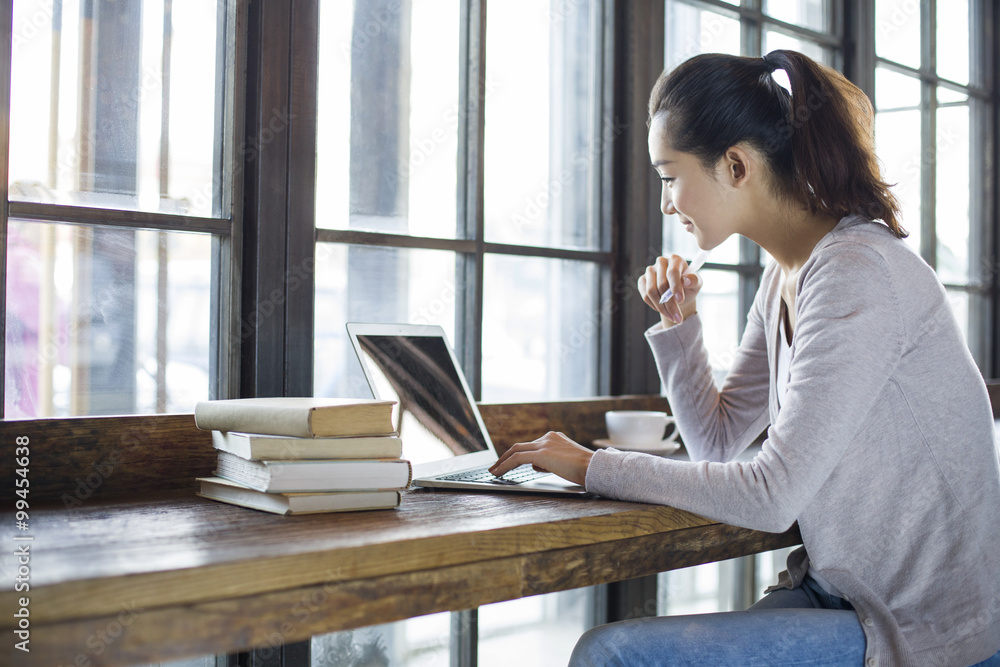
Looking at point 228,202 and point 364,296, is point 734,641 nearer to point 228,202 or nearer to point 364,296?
point 364,296

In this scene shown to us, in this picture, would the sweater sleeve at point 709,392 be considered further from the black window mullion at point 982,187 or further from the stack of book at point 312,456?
the black window mullion at point 982,187

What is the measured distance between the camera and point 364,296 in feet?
5.45

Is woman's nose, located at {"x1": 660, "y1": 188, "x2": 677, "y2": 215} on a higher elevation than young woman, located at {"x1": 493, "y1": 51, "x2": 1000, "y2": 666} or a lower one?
higher

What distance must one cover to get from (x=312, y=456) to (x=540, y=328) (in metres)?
1.00

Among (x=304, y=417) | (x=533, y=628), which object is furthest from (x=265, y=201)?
(x=533, y=628)

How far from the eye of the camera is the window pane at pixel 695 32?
7.11 feet

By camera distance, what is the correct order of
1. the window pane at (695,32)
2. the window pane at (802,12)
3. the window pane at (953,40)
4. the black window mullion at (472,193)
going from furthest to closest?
1. the window pane at (953,40)
2. the window pane at (802,12)
3. the window pane at (695,32)
4. the black window mullion at (472,193)

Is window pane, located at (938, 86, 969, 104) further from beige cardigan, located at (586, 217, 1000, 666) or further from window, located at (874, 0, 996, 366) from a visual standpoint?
beige cardigan, located at (586, 217, 1000, 666)

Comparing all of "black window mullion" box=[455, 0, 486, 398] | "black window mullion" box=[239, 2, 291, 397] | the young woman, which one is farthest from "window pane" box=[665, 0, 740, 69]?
"black window mullion" box=[239, 2, 291, 397]

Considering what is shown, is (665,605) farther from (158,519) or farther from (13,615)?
(13,615)

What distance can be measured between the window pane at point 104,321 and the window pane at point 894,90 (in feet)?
7.40

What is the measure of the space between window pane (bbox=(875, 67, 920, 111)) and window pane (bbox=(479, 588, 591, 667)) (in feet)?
6.20

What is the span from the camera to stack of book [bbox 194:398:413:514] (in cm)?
103

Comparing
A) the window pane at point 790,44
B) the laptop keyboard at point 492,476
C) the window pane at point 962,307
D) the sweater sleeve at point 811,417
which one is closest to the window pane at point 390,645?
the laptop keyboard at point 492,476
